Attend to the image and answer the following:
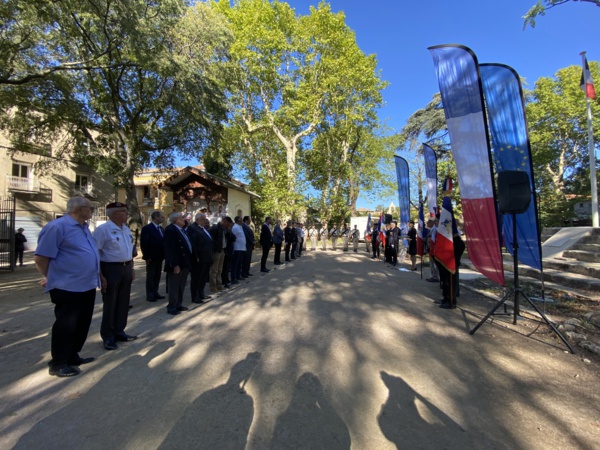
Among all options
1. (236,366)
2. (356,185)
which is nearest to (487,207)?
(236,366)

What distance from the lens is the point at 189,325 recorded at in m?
5.45

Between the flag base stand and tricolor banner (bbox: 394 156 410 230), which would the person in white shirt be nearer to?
the flag base stand

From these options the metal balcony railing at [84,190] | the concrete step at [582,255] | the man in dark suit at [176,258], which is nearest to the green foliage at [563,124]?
the concrete step at [582,255]

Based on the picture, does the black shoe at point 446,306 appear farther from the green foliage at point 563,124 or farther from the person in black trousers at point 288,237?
the green foliage at point 563,124

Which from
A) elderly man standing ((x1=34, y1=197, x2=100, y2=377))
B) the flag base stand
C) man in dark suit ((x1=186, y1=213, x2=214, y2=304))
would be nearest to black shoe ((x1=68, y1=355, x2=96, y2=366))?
elderly man standing ((x1=34, y1=197, x2=100, y2=377))

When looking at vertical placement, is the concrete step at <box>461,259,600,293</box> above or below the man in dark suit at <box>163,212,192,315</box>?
below

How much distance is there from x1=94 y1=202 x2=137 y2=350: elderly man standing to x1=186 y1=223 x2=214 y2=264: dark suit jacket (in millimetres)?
1985

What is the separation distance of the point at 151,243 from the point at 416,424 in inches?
242

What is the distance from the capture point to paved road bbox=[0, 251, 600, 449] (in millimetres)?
2646

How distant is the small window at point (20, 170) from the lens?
81.7ft

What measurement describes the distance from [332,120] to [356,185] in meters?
10.2

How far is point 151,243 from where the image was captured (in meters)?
7.21

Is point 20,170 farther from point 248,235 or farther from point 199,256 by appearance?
point 199,256

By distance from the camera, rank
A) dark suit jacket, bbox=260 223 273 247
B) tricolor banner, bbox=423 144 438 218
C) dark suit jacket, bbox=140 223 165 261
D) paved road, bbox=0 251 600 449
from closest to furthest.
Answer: paved road, bbox=0 251 600 449 → dark suit jacket, bbox=140 223 165 261 → tricolor banner, bbox=423 144 438 218 → dark suit jacket, bbox=260 223 273 247
